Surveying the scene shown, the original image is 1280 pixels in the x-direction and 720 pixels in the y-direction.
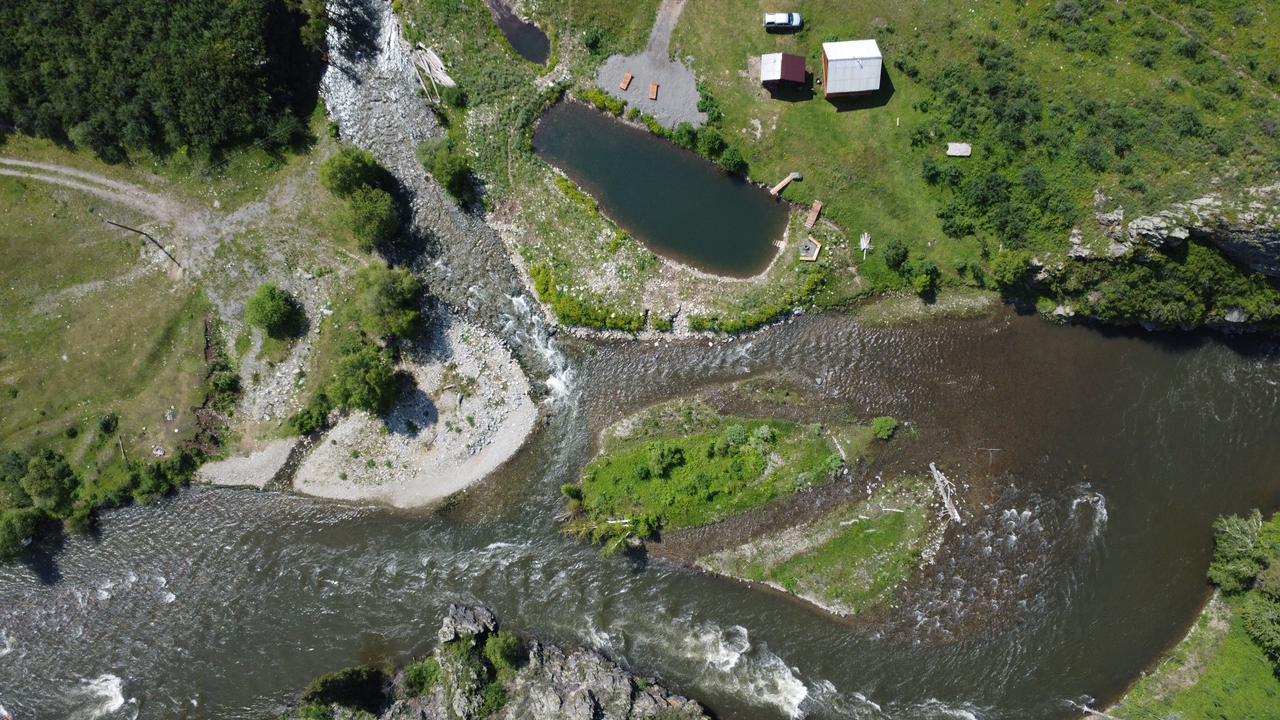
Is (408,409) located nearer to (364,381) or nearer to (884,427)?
(364,381)

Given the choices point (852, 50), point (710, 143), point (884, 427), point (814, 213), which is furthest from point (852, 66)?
point (884, 427)

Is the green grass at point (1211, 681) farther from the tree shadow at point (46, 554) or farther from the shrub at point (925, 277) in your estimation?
the tree shadow at point (46, 554)

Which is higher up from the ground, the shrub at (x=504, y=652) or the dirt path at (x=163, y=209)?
the dirt path at (x=163, y=209)

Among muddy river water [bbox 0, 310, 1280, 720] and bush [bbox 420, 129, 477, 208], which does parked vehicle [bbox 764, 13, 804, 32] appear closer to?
muddy river water [bbox 0, 310, 1280, 720]

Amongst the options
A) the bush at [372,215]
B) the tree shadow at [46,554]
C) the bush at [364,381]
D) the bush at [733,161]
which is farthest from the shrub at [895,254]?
the tree shadow at [46,554]

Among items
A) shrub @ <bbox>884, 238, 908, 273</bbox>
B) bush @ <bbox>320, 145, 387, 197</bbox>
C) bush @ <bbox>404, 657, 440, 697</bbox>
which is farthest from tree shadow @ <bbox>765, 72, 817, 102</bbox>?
bush @ <bbox>404, 657, 440, 697</bbox>

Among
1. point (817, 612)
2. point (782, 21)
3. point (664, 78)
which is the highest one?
point (782, 21)
